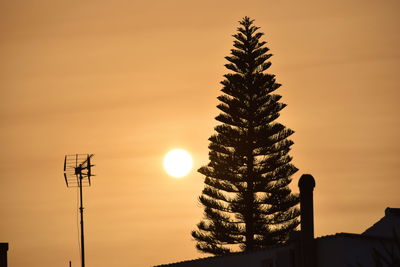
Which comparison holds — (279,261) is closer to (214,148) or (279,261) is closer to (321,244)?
(321,244)

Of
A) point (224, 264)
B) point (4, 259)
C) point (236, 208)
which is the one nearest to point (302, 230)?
point (224, 264)

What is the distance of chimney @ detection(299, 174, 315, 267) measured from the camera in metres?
31.0

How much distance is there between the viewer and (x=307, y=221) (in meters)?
31.6

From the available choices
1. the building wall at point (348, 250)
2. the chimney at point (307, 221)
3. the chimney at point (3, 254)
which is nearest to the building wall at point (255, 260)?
the chimney at point (307, 221)

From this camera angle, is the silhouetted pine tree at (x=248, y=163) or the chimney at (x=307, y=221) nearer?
the chimney at (x=307, y=221)

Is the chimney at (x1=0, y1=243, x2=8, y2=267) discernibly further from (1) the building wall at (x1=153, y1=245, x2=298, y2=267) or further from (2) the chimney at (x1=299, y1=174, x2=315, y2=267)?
(2) the chimney at (x1=299, y1=174, x2=315, y2=267)

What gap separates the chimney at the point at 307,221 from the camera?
31.0 metres

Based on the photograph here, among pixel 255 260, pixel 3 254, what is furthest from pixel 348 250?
pixel 3 254

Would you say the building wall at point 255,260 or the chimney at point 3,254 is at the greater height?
the chimney at point 3,254

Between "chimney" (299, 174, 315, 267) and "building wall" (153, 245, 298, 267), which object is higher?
"chimney" (299, 174, 315, 267)

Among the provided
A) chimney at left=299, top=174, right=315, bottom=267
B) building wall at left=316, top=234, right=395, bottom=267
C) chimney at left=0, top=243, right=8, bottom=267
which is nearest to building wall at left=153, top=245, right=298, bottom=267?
chimney at left=299, top=174, right=315, bottom=267

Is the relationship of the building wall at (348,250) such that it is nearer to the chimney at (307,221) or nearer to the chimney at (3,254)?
the chimney at (307,221)

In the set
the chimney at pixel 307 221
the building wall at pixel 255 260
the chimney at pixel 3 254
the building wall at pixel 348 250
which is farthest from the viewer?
the chimney at pixel 3 254

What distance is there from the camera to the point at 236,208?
5906 cm
